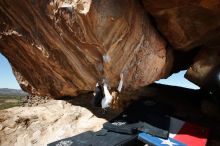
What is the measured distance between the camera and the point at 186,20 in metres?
2.77

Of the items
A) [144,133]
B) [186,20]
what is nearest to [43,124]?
[144,133]

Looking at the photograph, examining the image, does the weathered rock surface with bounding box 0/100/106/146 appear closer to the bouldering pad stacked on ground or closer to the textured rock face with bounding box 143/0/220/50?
the bouldering pad stacked on ground

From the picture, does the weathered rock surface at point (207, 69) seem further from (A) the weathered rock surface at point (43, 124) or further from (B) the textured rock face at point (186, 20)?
(A) the weathered rock surface at point (43, 124)

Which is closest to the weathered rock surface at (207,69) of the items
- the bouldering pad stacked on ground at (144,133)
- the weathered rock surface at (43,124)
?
the bouldering pad stacked on ground at (144,133)

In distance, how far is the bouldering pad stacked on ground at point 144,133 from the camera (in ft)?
8.39

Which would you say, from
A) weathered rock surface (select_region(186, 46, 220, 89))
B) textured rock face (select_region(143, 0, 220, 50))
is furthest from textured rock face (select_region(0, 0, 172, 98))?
weathered rock surface (select_region(186, 46, 220, 89))

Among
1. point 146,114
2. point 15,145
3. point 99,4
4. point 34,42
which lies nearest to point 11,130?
point 15,145

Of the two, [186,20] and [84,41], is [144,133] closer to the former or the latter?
[84,41]

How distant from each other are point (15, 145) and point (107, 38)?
176 cm

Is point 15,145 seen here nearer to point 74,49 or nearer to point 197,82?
point 74,49

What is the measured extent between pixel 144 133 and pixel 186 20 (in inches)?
47.8

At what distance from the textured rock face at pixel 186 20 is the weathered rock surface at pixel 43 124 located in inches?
53.2

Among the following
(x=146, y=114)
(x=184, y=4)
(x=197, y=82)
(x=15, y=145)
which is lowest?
(x=15, y=145)

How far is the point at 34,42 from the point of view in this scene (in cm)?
298
